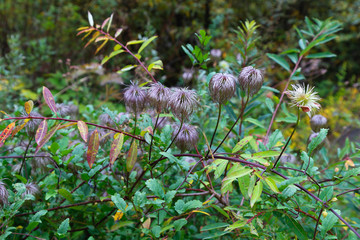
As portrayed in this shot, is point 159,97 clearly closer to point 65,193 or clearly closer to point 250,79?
point 250,79

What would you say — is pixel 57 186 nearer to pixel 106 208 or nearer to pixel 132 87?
pixel 106 208

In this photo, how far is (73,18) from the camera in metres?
4.09

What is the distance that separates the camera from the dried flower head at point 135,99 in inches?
35.0

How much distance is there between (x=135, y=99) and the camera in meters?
0.89

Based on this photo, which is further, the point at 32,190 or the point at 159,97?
the point at 32,190

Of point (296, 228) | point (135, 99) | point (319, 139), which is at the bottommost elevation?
point (296, 228)

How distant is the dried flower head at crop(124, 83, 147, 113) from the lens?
889 millimetres

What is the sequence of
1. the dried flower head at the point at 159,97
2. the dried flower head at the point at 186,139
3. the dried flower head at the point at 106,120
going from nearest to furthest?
the dried flower head at the point at 159,97 → the dried flower head at the point at 186,139 → the dried flower head at the point at 106,120

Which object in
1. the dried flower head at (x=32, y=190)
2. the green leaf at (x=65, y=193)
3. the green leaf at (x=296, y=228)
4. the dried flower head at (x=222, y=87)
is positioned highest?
the dried flower head at (x=222, y=87)

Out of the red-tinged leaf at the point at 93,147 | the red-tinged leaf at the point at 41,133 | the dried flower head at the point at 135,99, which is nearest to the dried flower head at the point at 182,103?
the dried flower head at the point at 135,99

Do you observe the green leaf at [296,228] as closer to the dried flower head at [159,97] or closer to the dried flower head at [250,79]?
the dried flower head at [250,79]

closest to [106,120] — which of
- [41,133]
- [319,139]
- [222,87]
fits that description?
[41,133]

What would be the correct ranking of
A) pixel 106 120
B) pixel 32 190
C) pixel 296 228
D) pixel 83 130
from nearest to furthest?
pixel 83 130 → pixel 296 228 → pixel 32 190 → pixel 106 120

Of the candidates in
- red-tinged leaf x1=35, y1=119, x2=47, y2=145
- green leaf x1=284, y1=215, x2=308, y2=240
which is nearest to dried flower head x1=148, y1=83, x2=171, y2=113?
red-tinged leaf x1=35, y1=119, x2=47, y2=145
